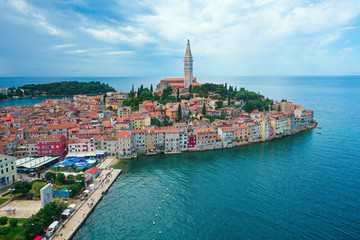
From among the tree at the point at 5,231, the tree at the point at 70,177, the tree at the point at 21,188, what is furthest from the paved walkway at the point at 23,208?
the tree at the point at 70,177

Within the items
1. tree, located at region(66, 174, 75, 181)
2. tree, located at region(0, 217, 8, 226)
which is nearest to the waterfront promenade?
tree, located at region(66, 174, 75, 181)

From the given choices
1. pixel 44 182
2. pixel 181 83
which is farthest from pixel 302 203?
pixel 181 83

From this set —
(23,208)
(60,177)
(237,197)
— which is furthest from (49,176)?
(237,197)

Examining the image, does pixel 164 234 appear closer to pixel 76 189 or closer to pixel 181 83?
pixel 76 189

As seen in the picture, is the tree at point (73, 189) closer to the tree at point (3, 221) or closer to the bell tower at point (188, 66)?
the tree at point (3, 221)

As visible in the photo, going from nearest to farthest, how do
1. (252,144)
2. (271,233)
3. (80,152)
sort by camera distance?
1. (271,233)
2. (80,152)
3. (252,144)

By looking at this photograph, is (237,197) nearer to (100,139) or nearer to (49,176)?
(49,176)

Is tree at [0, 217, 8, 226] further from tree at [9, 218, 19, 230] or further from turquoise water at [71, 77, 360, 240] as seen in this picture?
turquoise water at [71, 77, 360, 240]
